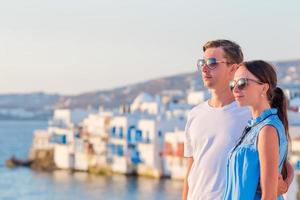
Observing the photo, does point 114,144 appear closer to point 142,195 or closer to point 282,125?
point 142,195

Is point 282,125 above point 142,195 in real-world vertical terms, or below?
above

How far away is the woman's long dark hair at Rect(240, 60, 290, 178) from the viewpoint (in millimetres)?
3883

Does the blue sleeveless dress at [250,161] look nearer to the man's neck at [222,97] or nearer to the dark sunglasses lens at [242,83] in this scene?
the dark sunglasses lens at [242,83]

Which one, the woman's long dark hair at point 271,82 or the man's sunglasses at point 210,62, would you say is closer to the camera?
the woman's long dark hair at point 271,82

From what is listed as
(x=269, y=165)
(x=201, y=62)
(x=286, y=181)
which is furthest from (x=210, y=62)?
(x=269, y=165)

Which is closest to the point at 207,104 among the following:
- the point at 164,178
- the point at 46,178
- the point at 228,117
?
the point at 228,117

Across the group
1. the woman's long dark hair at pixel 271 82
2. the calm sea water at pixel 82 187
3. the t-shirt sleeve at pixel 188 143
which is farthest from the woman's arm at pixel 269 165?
the calm sea water at pixel 82 187

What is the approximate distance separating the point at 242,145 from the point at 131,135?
1566 inches

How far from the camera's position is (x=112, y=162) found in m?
44.0

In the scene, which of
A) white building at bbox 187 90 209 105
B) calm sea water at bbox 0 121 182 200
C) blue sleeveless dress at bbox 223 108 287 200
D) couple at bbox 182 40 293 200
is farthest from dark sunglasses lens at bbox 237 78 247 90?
white building at bbox 187 90 209 105

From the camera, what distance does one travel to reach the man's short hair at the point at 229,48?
14.2 ft

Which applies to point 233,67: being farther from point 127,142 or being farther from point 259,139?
point 127,142

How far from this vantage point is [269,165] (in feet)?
12.2

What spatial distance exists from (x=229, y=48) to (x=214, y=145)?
0.39 meters
